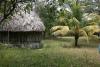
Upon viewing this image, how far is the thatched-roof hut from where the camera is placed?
2197 cm

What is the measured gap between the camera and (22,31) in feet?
72.2

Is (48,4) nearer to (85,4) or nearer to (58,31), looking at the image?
(58,31)

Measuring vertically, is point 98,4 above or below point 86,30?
above

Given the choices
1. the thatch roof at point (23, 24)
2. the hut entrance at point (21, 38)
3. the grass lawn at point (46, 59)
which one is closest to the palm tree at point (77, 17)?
the thatch roof at point (23, 24)

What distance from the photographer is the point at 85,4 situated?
26047 millimetres

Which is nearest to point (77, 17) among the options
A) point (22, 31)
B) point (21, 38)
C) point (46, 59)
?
point (22, 31)

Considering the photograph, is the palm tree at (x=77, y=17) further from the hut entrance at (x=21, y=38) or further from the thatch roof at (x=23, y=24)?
the hut entrance at (x=21, y=38)

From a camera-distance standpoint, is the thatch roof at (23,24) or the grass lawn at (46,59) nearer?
A: the grass lawn at (46,59)

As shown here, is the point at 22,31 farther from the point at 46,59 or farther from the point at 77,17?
the point at 46,59

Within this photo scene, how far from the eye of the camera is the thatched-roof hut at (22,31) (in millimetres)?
21969

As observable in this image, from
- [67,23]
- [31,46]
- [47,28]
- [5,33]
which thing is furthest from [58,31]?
[47,28]

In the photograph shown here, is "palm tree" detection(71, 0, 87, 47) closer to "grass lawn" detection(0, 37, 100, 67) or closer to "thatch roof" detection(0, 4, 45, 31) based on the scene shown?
"thatch roof" detection(0, 4, 45, 31)

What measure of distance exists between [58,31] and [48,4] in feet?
48.1

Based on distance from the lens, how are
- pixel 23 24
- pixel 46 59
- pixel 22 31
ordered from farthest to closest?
pixel 23 24, pixel 22 31, pixel 46 59
